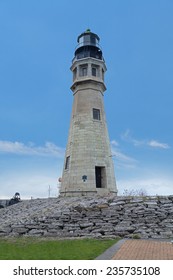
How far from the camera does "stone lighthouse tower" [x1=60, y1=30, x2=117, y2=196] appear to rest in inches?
791

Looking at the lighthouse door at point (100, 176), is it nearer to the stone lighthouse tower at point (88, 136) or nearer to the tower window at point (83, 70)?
the stone lighthouse tower at point (88, 136)

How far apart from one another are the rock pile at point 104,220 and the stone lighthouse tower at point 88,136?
4.58m

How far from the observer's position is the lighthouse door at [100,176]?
20.8m

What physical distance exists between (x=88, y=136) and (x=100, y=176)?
307 cm

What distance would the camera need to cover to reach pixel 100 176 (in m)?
21.0

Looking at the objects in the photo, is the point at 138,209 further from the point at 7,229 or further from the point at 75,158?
the point at 75,158

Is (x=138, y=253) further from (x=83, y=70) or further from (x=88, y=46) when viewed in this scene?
(x=88, y=46)

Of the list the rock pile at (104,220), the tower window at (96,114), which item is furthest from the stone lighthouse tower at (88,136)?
the rock pile at (104,220)

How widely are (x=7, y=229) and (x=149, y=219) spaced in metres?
6.85

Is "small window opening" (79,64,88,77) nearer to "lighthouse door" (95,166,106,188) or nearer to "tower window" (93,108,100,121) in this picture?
"tower window" (93,108,100,121)

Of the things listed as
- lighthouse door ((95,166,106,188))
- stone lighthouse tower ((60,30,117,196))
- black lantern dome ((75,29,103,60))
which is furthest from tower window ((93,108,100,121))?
black lantern dome ((75,29,103,60))

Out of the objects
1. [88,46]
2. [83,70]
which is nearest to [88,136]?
[83,70]
